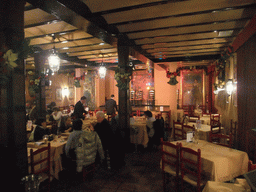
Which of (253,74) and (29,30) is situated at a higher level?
(29,30)

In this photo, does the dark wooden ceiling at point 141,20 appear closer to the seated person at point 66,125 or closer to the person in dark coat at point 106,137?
the person in dark coat at point 106,137

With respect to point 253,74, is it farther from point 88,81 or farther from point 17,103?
point 88,81

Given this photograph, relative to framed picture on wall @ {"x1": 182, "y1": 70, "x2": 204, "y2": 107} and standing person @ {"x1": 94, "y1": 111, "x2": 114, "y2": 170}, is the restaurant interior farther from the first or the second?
framed picture on wall @ {"x1": 182, "y1": 70, "x2": 204, "y2": 107}

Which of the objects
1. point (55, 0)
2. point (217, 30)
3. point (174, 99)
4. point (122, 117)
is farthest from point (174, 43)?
point (174, 99)

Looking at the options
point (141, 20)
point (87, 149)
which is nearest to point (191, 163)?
point (87, 149)

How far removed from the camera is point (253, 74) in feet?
14.5

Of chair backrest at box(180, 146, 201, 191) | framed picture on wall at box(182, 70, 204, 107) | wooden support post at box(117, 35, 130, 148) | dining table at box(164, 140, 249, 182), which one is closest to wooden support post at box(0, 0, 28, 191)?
chair backrest at box(180, 146, 201, 191)

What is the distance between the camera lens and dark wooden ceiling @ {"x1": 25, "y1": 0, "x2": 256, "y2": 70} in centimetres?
331

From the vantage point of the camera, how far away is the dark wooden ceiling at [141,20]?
3.31 meters

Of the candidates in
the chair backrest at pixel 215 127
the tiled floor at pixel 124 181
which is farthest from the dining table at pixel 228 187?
the chair backrest at pixel 215 127

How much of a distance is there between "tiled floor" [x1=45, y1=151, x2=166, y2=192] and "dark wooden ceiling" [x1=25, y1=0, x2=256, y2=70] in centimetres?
306

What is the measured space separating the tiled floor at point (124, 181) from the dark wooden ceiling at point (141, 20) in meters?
3.06

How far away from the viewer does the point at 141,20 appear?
403 centimetres

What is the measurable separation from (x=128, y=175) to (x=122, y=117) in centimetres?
182
